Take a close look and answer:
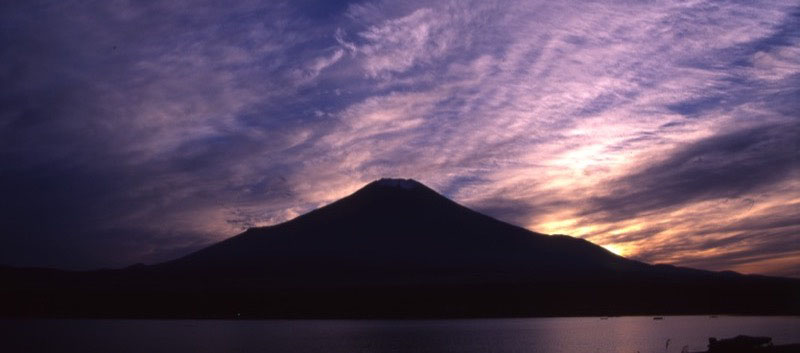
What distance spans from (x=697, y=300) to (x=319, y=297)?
253 ft

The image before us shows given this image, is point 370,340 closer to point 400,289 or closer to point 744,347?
point 744,347

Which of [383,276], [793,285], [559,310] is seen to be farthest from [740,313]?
[383,276]

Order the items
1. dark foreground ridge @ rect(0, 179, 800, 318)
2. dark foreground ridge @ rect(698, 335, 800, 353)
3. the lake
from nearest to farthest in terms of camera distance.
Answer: dark foreground ridge @ rect(698, 335, 800, 353), the lake, dark foreground ridge @ rect(0, 179, 800, 318)

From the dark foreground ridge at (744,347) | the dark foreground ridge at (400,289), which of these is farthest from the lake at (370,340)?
the dark foreground ridge at (400,289)

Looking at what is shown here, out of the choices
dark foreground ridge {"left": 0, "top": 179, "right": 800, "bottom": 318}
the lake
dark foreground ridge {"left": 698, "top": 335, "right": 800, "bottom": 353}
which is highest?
dark foreground ridge {"left": 0, "top": 179, "right": 800, "bottom": 318}

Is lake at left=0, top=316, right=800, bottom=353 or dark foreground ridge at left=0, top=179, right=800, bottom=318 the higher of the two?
dark foreground ridge at left=0, top=179, right=800, bottom=318

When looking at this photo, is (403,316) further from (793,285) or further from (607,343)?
(793,285)

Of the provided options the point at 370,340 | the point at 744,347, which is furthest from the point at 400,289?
the point at 744,347

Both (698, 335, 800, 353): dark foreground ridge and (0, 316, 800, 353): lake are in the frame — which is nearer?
(698, 335, 800, 353): dark foreground ridge

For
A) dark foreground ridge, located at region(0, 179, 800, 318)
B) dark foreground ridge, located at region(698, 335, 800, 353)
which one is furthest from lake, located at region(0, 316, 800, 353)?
dark foreground ridge, located at region(0, 179, 800, 318)

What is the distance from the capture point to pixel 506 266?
179 metres

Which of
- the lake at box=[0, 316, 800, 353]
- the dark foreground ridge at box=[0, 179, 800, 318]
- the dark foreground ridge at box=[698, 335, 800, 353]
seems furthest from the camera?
the dark foreground ridge at box=[0, 179, 800, 318]

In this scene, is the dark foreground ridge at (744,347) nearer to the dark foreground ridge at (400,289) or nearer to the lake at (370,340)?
the lake at (370,340)

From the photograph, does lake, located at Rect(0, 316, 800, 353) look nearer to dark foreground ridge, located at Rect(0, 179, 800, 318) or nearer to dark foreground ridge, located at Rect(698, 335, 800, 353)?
dark foreground ridge, located at Rect(698, 335, 800, 353)
